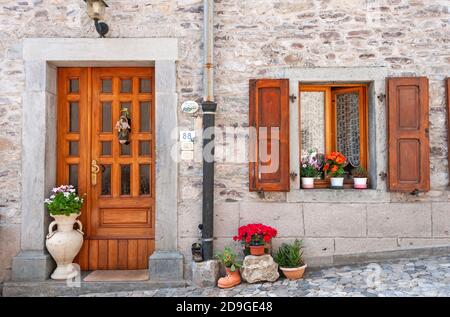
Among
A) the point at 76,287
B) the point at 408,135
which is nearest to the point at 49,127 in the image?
the point at 76,287

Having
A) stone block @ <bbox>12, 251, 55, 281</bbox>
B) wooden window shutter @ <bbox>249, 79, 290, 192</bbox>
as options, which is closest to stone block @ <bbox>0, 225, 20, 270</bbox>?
stone block @ <bbox>12, 251, 55, 281</bbox>

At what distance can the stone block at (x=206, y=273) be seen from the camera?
4.20m

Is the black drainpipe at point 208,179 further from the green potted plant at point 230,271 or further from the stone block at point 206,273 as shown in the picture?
the green potted plant at point 230,271

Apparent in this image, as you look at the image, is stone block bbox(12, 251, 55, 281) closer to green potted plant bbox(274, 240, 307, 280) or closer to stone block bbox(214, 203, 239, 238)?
stone block bbox(214, 203, 239, 238)

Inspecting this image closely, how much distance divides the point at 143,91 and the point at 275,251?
2.50 meters

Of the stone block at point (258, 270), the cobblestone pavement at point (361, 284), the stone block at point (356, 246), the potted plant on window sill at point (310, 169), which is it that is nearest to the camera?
the cobblestone pavement at point (361, 284)

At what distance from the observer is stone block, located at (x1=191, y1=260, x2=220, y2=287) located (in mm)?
4199

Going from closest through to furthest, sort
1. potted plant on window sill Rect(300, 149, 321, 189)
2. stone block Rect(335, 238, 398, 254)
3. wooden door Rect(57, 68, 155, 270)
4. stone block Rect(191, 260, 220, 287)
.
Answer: stone block Rect(191, 260, 220, 287) → stone block Rect(335, 238, 398, 254) → potted plant on window sill Rect(300, 149, 321, 189) → wooden door Rect(57, 68, 155, 270)

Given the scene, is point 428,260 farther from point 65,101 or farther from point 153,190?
point 65,101

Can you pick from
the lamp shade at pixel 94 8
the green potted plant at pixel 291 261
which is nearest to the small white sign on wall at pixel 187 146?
the green potted plant at pixel 291 261

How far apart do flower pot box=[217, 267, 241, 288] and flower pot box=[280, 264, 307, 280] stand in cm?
49

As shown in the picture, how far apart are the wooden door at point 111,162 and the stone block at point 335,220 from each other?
1.88 m

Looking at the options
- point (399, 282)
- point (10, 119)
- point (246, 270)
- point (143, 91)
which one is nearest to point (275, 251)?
point (246, 270)
